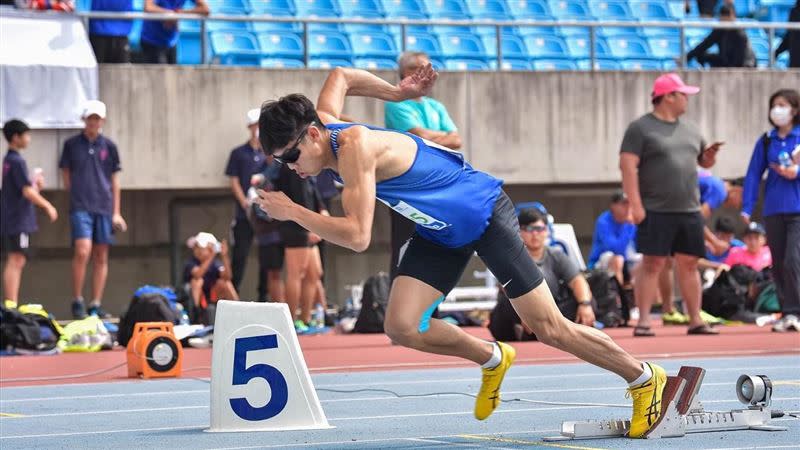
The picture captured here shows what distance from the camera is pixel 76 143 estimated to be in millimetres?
16391

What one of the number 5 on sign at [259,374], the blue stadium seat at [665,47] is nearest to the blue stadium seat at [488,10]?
the blue stadium seat at [665,47]

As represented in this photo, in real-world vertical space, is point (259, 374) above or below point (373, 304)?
above

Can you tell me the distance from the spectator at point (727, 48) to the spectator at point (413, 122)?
916 centimetres

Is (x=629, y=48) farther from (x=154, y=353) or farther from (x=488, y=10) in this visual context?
(x=154, y=353)

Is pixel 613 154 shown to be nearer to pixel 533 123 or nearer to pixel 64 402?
pixel 533 123

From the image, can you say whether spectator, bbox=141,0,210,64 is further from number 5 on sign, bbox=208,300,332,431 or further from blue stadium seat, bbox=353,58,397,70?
number 5 on sign, bbox=208,300,332,431

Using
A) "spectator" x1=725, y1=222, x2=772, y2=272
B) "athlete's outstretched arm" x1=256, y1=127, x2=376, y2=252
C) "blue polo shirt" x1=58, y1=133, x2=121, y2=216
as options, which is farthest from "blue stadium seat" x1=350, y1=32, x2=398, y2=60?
"athlete's outstretched arm" x1=256, y1=127, x2=376, y2=252

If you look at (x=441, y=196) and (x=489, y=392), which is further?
(x=489, y=392)

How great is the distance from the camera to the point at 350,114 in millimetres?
19000

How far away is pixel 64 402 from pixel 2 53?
848cm

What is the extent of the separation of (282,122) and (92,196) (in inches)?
398

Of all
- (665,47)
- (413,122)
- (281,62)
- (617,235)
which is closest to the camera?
(413,122)

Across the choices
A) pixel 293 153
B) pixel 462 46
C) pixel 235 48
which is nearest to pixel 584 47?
pixel 462 46

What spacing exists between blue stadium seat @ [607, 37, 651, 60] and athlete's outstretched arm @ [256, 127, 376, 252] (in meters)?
15.3
